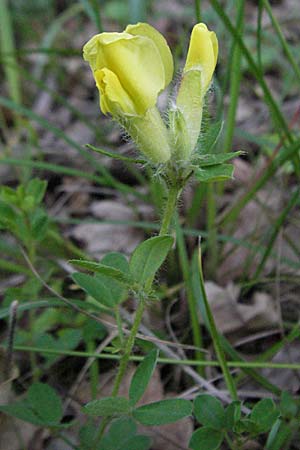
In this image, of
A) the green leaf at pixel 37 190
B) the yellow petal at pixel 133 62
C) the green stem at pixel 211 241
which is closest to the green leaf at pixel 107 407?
the yellow petal at pixel 133 62

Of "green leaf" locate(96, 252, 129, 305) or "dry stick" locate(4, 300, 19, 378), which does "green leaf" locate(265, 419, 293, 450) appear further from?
"dry stick" locate(4, 300, 19, 378)

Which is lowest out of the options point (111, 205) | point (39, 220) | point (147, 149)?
Result: point (111, 205)

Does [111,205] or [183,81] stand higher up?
[183,81]

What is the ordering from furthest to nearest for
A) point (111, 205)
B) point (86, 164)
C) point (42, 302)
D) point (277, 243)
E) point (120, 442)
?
1. point (86, 164)
2. point (111, 205)
3. point (277, 243)
4. point (42, 302)
5. point (120, 442)

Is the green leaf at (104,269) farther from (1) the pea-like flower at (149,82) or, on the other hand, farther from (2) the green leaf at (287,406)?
(2) the green leaf at (287,406)

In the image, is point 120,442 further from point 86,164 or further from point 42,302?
point 86,164

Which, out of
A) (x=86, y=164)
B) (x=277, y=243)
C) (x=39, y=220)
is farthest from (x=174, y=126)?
A: (x=86, y=164)

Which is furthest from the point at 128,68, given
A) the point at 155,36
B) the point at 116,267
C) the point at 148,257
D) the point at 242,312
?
the point at 242,312

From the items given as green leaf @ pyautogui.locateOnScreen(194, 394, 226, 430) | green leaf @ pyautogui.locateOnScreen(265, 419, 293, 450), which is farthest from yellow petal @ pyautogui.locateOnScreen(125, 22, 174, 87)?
green leaf @ pyautogui.locateOnScreen(265, 419, 293, 450)
